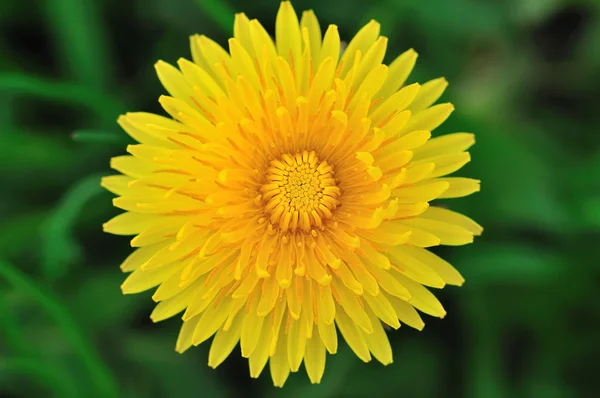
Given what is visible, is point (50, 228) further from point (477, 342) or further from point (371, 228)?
point (477, 342)

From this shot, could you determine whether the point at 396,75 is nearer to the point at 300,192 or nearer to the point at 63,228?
the point at 300,192

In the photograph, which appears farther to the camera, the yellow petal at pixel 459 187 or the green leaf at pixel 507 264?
the green leaf at pixel 507 264

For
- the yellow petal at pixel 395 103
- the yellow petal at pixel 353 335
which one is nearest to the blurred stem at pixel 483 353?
the yellow petal at pixel 353 335

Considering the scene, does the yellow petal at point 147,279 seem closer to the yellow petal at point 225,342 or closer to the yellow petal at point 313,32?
the yellow petal at point 225,342

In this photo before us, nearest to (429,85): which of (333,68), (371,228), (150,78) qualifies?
(333,68)

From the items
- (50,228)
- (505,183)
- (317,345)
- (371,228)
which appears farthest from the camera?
(505,183)

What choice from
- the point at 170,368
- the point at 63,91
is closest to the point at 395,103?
the point at 63,91
